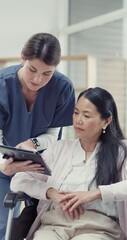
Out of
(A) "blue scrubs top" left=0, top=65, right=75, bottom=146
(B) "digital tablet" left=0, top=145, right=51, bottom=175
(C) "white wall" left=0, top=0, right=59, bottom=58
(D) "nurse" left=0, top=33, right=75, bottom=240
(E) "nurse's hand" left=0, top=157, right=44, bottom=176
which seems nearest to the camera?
(B) "digital tablet" left=0, top=145, right=51, bottom=175

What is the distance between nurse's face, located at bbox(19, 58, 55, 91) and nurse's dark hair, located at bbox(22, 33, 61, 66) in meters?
0.02

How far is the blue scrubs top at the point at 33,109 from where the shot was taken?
1.94m

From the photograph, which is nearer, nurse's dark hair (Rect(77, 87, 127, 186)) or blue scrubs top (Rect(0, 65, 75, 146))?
nurse's dark hair (Rect(77, 87, 127, 186))

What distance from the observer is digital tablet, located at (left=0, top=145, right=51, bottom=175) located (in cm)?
157

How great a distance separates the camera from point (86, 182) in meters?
1.73

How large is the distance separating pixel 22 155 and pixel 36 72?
0.37 meters

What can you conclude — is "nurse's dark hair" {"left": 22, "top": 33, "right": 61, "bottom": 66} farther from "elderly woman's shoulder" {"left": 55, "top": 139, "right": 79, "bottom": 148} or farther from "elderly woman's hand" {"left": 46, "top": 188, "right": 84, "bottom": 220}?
"elderly woman's hand" {"left": 46, "top": 188, "right": 84, "bottom": 220}

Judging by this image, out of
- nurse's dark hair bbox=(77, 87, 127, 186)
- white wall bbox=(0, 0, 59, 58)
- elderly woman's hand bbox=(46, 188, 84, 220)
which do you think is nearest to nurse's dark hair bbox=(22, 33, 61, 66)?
nurse's dark hair bbox=(77, 87, 127, 186)

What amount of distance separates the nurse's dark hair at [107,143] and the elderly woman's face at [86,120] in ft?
0.06

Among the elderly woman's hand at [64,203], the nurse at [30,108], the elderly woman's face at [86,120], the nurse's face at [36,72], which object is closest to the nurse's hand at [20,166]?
the nurse at [30,108]

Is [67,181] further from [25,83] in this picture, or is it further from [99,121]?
[25,83]

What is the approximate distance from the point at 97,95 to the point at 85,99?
0.06 meters

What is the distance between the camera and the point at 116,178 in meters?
1.75

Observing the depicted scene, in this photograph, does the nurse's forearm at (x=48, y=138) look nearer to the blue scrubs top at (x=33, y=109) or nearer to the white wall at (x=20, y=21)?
the blue scrubs top at (x=33, y=109)
